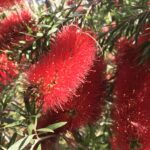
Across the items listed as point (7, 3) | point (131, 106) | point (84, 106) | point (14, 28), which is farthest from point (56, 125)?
point (7, 3)

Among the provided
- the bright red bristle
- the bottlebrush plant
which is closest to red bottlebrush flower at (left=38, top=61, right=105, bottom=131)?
the bottlebrush plant

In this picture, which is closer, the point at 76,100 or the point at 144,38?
the point at 76,100

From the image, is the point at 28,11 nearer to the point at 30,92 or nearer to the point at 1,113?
the point at 1,113

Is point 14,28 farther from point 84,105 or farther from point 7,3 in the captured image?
point 84,105

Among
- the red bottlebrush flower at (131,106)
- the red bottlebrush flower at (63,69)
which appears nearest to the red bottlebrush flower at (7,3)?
the red bottlebrush flower at (63,69)

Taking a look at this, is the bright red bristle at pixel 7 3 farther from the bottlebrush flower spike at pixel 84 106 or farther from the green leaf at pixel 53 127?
the green leaf at pixel 53 127

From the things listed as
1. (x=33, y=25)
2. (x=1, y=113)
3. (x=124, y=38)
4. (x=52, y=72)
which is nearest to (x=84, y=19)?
(x=124, y=38)
